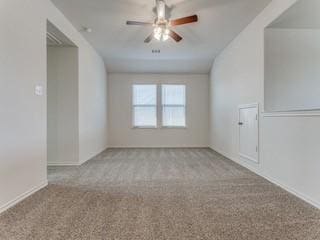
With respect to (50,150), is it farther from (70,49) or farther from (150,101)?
(150,101)

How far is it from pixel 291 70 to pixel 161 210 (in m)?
3.04

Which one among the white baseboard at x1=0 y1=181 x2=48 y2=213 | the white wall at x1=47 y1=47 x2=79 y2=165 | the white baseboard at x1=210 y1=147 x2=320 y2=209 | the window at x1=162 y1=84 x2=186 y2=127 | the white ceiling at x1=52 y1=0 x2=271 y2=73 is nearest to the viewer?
the white baseboard at x1=0 y1=181 x2=48 y2=213

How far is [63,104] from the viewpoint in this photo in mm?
4668

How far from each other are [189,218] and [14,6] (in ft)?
9.41

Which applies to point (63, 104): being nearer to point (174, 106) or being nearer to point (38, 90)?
point (38, 90)

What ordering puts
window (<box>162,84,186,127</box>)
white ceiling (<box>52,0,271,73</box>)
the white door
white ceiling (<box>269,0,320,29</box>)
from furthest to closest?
window (<box>162,84,186,127</box>)
the white door
white ceiling (<box>52,0,271,73</box>)
white ceiling (<box>269,0,320,29</box>)

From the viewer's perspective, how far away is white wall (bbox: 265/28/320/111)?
146 inches

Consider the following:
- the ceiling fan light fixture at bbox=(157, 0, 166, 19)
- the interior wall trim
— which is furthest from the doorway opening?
the interior wall trim

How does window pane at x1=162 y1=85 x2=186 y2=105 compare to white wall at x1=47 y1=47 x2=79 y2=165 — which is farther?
window pane at x1=162 y1=85 x2=186 y2=105

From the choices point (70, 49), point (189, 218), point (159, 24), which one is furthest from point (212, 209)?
point (70, 49)

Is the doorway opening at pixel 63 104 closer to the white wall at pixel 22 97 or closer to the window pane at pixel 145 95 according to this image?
the white wall at pixel 22 97

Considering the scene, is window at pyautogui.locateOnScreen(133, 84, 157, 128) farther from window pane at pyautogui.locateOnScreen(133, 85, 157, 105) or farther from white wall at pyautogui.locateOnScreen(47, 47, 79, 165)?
white wall at pyautogui.locateOnScreen(47, 47, 79, 165)

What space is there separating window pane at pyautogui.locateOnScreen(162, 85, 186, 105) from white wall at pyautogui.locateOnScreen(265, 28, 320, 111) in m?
4.19

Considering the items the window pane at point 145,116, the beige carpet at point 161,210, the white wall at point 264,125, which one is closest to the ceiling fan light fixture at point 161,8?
the white wall at point 264,125
